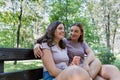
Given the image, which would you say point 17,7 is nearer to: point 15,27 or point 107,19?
point 15,27

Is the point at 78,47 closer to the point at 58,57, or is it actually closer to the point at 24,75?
the point at 58,57

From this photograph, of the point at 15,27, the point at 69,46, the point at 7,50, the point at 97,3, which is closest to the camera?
the point at 7,50

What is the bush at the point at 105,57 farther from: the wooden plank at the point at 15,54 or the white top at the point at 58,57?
the wooden plank at the point at 15,54

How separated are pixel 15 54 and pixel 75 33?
910 millimetres

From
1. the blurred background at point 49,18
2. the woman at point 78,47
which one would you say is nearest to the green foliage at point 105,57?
the blurred background at point 49,18

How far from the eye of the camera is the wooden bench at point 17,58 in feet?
5.98

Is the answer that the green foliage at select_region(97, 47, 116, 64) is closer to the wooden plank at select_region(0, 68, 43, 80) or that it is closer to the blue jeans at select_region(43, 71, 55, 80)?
the wooden plank at select_region(0, 68, 43, 80)

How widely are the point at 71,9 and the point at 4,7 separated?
4.36 meters

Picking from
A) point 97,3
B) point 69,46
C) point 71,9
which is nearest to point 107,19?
point 97,3

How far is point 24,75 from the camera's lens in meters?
2.04

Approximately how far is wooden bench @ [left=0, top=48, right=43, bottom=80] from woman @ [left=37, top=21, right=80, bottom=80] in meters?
0.13

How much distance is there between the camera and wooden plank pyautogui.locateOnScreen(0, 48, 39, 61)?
1824 millimetres

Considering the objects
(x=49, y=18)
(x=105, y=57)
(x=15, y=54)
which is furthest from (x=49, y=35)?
(x=49, y=18)

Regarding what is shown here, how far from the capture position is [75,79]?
173 centimetres
